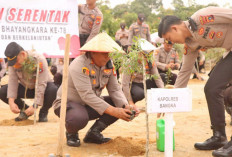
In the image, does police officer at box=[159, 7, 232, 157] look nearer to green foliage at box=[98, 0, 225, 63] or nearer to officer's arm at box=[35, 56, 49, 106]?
officer's arm at box=[35, 56, 49, 106]

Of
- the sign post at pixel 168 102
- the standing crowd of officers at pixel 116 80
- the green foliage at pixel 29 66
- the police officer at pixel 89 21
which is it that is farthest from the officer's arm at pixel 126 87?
the sign post at pixel 168 102

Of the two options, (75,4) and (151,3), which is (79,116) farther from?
(151,3)

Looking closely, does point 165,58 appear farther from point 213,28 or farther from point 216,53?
point 216,53

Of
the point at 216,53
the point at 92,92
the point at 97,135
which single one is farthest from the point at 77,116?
the point at 216,53

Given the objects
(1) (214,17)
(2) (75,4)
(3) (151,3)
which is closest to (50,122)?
(2) (75,4)

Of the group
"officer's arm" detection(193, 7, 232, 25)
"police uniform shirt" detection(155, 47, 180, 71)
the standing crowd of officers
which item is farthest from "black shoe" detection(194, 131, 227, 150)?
"police uniform shirt" detection(155, 47, 180, 71)

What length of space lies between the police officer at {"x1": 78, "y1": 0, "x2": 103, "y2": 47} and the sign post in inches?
159

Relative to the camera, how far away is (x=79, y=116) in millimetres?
3752

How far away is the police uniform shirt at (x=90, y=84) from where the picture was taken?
3.72 meters

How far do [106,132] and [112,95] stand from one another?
2.49 feet

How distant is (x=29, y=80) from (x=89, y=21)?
1935mm

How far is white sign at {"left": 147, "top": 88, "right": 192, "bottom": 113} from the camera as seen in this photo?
290 centimetres

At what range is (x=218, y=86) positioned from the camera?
3.52 meters

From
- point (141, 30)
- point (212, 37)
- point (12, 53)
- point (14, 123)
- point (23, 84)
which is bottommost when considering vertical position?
point (14, 123)
